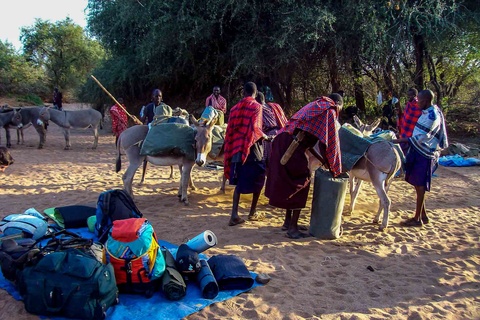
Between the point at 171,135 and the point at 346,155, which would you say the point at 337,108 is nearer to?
the point at 346,155

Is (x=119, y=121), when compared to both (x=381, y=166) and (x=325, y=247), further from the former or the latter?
(x=325, y=247)

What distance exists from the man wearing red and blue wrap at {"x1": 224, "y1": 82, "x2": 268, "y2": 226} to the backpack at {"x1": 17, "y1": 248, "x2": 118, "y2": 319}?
8.68 feet

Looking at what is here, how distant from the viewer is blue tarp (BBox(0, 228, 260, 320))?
3.35 metres

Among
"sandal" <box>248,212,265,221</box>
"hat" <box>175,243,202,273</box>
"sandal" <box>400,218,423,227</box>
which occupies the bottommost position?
"sandal" <box>248,212,265,221</box>

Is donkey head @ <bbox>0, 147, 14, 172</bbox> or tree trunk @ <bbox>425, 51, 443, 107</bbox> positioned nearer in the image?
donkey head @ <bbox>0, 147, 14, 172</bbox>

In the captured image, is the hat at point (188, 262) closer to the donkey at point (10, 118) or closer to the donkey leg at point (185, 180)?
the donkey leg at point (185, 180)

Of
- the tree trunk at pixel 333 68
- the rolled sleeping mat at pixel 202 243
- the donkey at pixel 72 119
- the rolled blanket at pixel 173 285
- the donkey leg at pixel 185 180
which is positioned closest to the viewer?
the rolled blanket at pixel 173 285

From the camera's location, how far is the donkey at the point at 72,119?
1278 cm

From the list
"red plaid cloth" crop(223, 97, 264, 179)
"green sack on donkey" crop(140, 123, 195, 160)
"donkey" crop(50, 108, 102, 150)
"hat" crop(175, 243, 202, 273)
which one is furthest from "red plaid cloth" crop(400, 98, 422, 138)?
"donkey" crop(50, 108, 102, 150)

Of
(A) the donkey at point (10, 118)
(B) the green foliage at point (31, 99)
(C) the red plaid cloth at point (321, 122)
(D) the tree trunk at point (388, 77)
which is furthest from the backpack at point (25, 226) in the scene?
(B) the green foliage at point (31, 99)

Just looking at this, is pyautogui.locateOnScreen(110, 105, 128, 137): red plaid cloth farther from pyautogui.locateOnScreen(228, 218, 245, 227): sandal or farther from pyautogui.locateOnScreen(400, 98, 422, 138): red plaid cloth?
pyautogui.locateOnScreen(400, 98, 422, 138): red plaid cloth

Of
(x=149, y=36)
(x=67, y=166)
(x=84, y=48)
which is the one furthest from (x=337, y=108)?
(x=84, y=48)

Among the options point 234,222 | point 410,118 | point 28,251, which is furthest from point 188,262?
point 410,118

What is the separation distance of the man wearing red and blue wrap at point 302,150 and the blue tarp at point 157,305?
64.1 inches
